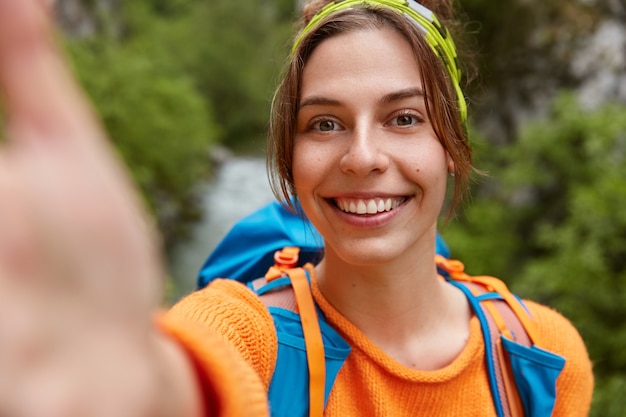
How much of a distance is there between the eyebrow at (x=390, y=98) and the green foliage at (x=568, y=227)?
180cm

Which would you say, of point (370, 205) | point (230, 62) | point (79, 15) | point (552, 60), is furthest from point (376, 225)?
point (230, 62)

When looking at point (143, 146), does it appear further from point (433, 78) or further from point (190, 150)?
point (433, 78)

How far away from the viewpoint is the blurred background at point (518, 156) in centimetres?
263

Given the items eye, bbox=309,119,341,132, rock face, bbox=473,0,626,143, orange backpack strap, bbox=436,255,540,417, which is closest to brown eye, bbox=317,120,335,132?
eye, bbox=309,119,341,132

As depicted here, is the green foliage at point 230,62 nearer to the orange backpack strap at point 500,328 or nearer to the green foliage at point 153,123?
the green foliage at point 153,123

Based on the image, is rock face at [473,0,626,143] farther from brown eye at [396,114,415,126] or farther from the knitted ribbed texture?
the knitted ribbed texture

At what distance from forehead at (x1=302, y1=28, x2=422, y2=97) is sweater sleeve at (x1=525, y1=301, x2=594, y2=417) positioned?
0.52 metres

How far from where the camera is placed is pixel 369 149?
3.18 ft

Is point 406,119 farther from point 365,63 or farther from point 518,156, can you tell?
point 518,156

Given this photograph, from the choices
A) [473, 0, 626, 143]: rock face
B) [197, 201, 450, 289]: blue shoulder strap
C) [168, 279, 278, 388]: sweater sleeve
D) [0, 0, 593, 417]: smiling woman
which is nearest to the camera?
[168, 279, 278, 388]: sweater sleeve

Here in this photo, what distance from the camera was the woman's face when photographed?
99 cm

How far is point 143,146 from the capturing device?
6.54 m

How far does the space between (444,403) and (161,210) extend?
6.33 m

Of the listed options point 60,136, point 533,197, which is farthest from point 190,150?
point 60,136
